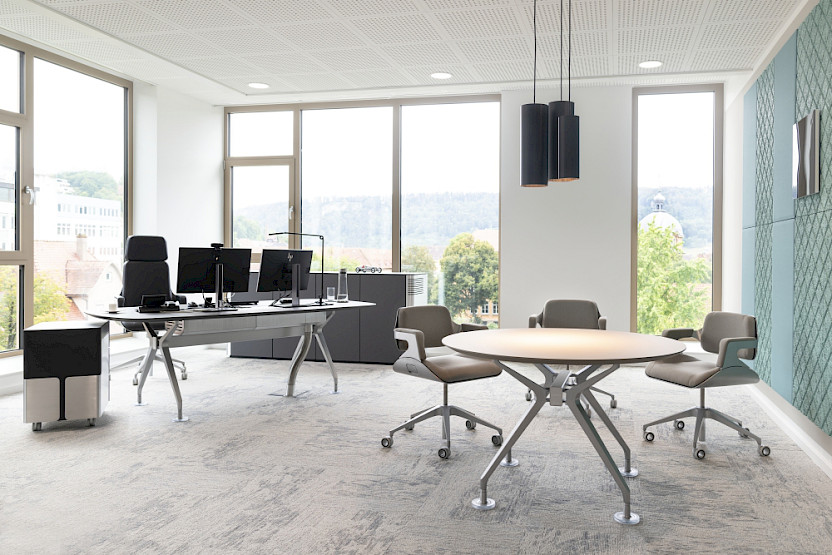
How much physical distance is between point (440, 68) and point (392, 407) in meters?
3.49

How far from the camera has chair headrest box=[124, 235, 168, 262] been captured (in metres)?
Result: 6.17

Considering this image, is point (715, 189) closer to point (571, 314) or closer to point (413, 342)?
point (571, 314)

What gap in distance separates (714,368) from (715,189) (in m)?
3.84

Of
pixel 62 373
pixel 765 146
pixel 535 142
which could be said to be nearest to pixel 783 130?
pixel 765 146

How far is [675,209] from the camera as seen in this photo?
7477 mm

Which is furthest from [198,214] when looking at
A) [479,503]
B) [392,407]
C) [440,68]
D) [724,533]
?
[724,533]

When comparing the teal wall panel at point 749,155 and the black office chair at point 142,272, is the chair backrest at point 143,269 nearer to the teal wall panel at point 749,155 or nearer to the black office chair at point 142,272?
the black office chair at point 142,272

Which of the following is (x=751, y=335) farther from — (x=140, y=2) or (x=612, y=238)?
(x=140, y=2)

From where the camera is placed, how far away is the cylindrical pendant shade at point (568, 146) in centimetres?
365

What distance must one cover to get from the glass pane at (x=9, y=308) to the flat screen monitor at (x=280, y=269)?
2382 millimetres

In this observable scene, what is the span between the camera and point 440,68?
6723 mm

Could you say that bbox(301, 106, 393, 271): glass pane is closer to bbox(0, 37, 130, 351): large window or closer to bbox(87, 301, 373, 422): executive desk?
bbox(0, 37, 130, 351): large window

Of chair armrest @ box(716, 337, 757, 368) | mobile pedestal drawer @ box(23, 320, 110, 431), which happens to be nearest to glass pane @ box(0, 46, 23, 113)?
mobile pedestal drawer @ box(23, 320, 110, 431)

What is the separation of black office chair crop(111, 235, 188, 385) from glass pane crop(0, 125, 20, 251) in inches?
40.7
